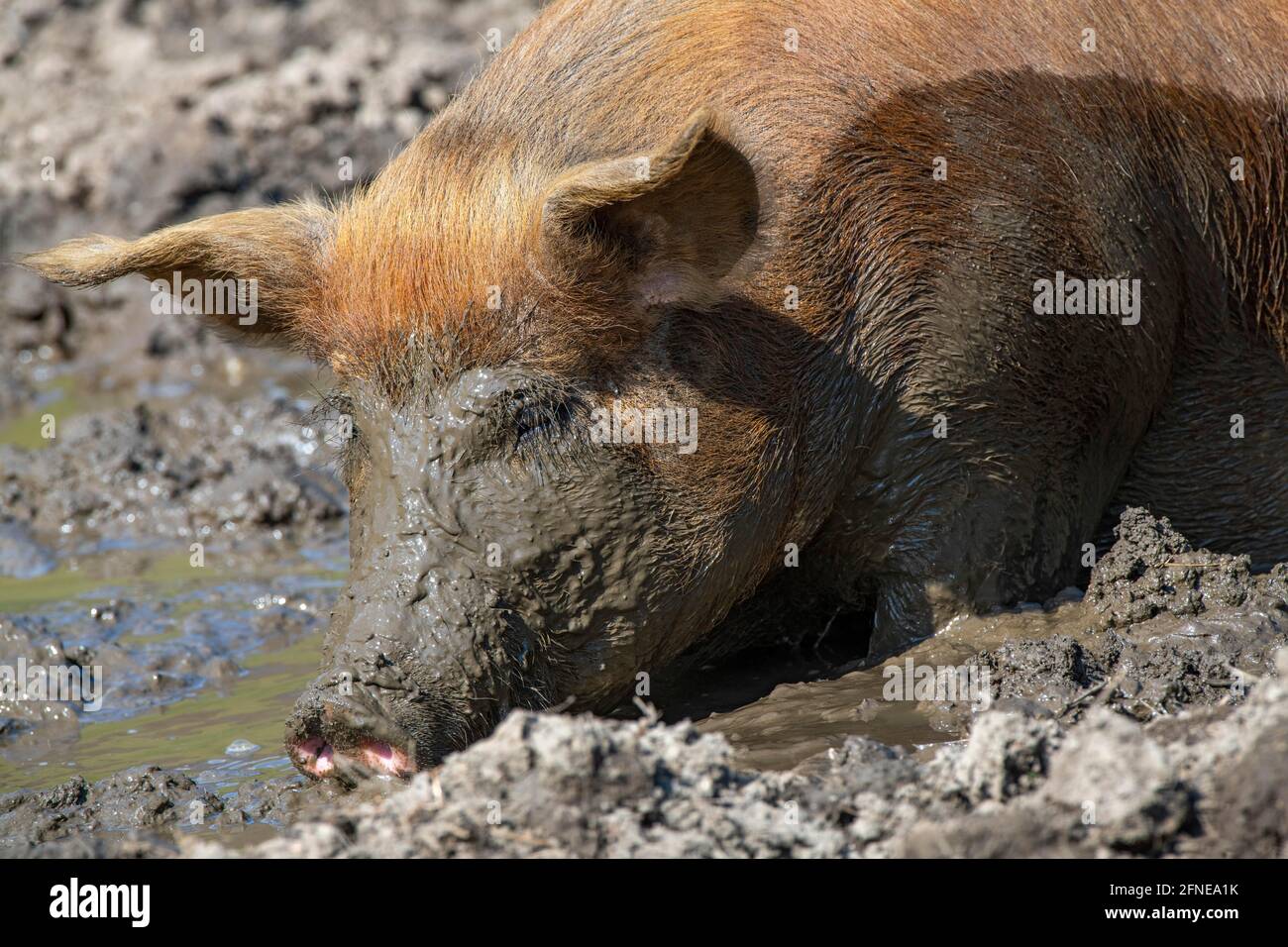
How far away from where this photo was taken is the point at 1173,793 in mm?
3236

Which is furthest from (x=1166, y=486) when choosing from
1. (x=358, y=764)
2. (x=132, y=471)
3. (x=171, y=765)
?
(x=132, y=471)

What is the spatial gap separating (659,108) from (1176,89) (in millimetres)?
1607

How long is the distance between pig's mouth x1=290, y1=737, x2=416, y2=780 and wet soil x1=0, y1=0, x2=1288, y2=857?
50 mm

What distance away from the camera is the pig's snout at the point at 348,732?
170 inches

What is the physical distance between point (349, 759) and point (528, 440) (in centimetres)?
97

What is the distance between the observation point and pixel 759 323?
4.71 metres

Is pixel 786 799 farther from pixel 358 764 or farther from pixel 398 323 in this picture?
pixel 398 323

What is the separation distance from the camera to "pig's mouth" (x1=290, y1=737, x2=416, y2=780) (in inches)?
172
